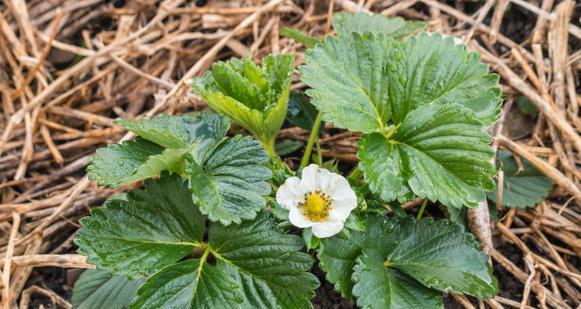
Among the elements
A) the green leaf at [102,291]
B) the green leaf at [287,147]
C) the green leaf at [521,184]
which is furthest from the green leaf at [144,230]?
the green leaf at [521,184]

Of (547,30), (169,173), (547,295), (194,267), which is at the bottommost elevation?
(547,295)

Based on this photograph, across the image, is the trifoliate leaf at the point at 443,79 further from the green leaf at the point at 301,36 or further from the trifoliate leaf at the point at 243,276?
the trifoliate leaf at the point at 243,276

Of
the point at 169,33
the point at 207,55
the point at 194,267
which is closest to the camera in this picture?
the point at 194,267

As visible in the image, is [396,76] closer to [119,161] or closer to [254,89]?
[254,89]

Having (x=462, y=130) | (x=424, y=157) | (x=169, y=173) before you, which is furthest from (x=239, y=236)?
(x=462, y=130)

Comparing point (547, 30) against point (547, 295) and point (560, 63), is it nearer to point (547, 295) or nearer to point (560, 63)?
point (560, 63)

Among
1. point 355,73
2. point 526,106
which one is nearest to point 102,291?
point 355,73

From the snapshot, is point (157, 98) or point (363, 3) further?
point (363, 3)
